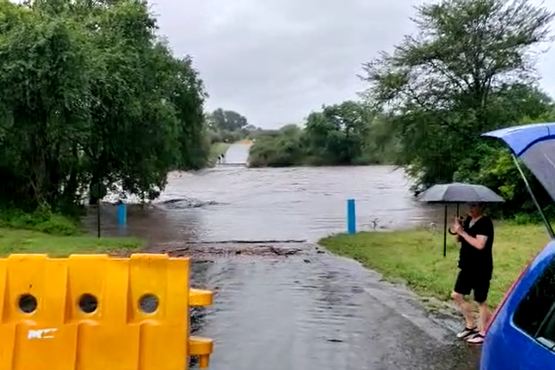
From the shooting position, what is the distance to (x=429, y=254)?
50.6 feet

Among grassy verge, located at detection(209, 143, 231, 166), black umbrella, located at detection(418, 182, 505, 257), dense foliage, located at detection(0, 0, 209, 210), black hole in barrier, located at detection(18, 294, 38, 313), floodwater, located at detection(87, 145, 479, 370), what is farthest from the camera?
grassy verge, located at detection(209, 143, 231, 166)

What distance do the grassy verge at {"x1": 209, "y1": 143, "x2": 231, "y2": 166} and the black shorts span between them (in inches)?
3392

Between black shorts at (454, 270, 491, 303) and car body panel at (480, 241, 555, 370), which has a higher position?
car body panel at (480, 241, 555, 370)

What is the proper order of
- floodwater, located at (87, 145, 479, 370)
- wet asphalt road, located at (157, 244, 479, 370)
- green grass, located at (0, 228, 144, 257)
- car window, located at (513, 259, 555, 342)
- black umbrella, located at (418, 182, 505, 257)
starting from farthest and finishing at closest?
green grass, located at (0, 228, 144, 257) → black umbrella, located at (418, 182, 505, 257) → floodwater, located at (87, 145, 479, 370) → wet asphalt road, located at (157, 244, 479, 370) → car window, located at (513, 259, 555, 342)

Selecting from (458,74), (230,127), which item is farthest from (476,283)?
(230,127)

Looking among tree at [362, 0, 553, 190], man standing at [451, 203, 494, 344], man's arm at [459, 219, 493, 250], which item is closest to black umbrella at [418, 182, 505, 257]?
man standing at [451, 203, 494, 344]

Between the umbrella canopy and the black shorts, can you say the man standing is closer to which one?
the black shorts

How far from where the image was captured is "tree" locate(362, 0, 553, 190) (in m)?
34.1

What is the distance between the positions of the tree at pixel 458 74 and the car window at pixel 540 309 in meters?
30.9

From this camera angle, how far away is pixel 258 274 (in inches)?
517

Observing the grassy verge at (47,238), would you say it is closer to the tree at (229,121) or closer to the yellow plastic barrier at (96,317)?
the yellow plastic barrier at (96,317)

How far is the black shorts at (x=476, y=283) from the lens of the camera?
7766 millimetres

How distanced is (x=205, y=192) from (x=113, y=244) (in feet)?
109

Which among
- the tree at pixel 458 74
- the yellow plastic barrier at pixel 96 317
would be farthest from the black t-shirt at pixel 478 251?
the tree at pixel 458 74
